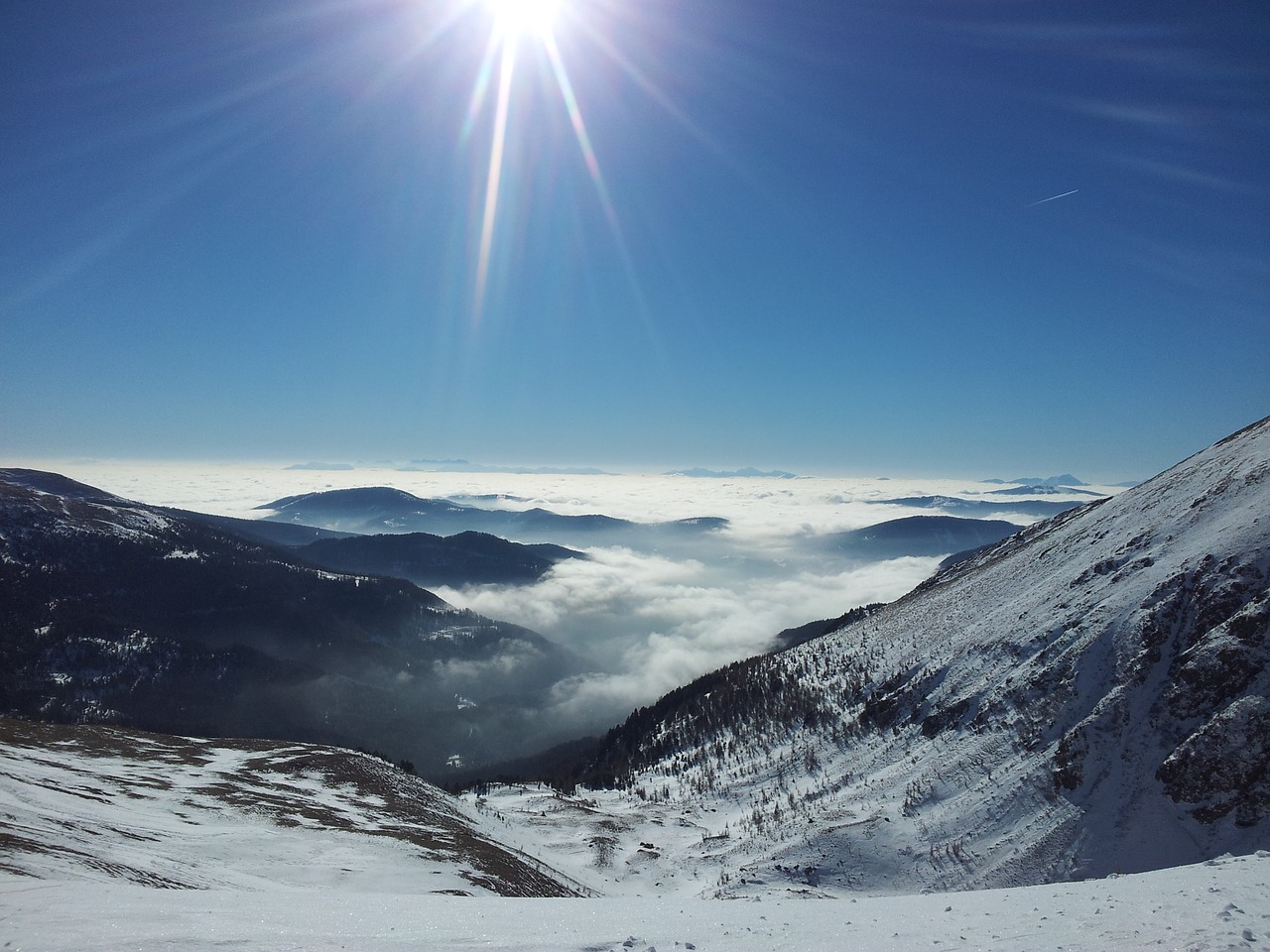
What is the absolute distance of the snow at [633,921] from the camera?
14930 millimetres

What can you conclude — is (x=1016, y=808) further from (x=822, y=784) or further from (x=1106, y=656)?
(x=822, y=784)

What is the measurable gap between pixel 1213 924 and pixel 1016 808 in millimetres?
57017

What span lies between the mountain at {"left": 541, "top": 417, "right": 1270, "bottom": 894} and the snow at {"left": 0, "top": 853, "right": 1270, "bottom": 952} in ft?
140

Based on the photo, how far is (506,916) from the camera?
19.1m

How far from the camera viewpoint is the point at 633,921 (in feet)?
63.1

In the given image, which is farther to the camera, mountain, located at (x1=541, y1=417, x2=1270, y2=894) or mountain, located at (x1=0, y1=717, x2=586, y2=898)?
mountain, located at (x1=541, y1=417, x2=1270, y2=894)

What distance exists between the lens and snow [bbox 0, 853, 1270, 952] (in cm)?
1493

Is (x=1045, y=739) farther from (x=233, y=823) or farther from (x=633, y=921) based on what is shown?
(x=233, y=823)

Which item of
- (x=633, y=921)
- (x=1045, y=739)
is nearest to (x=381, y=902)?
(x=633, y=921)

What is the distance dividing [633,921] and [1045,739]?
235 ft

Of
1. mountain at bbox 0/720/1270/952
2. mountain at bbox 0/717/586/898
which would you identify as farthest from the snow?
mountain at bbox 0/717/586/898

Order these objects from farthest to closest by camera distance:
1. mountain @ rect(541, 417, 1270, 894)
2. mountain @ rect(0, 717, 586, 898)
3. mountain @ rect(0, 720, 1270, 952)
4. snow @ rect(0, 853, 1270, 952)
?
mountain @ rect(541, 417, 1270, 894) → mountain @ rect(0, 717, 586, 898) → mountain @ rect(0, 720, 1270, 952) → snow @ rect(0, 853, 1270, 952)

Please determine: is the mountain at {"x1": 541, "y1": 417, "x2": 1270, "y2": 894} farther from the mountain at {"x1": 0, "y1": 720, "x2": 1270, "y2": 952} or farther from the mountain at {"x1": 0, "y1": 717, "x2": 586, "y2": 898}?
the mountain at {"x1": 0, "y1": 720, "x2": 1270, "y2": 952}

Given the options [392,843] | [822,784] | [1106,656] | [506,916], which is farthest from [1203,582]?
[392,843]
